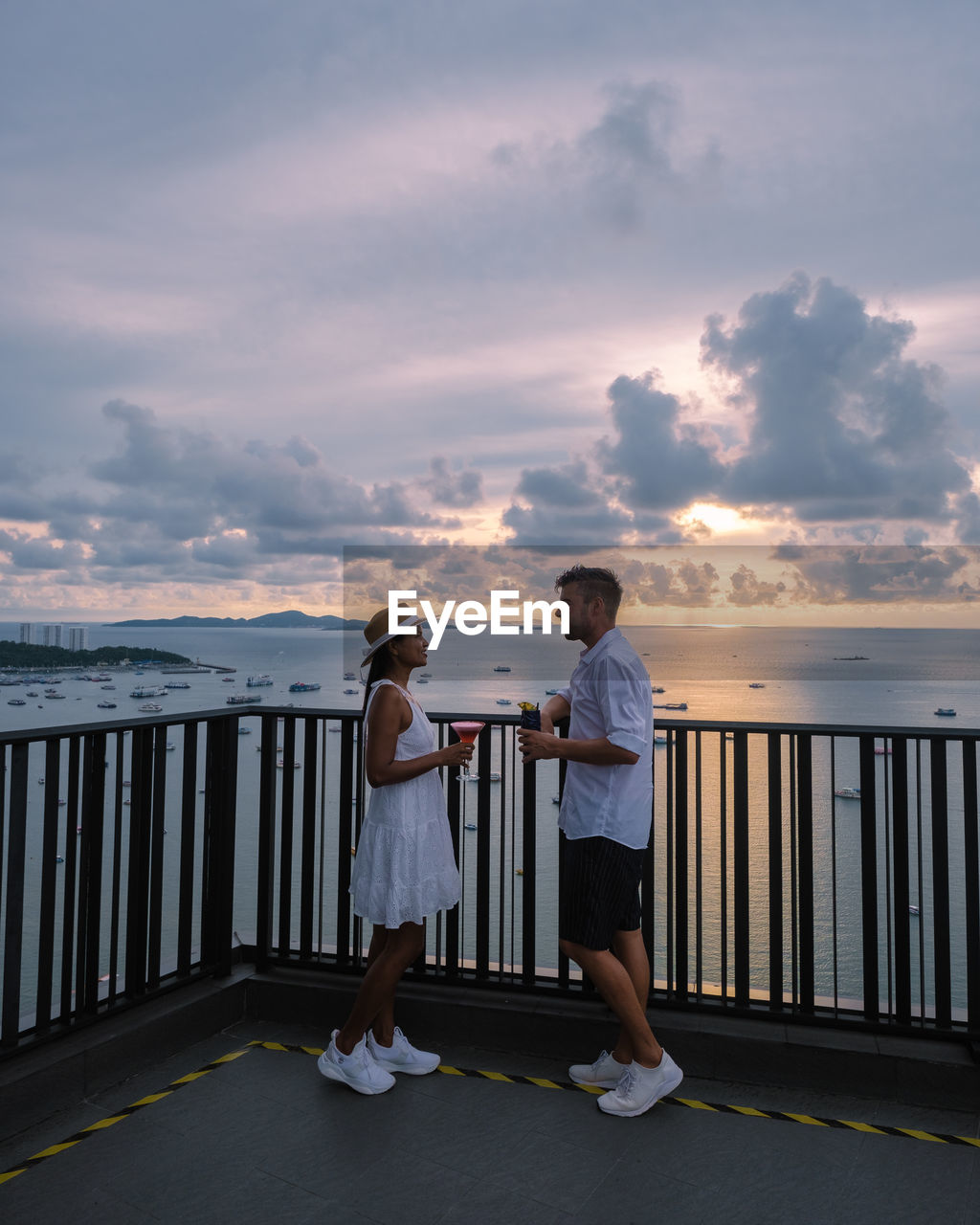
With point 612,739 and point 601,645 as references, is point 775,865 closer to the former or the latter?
point 612,739

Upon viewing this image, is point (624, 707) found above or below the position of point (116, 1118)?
above

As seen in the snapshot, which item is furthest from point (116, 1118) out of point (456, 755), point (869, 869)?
point (869, 869)

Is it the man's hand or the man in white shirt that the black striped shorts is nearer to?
the man in white shirt

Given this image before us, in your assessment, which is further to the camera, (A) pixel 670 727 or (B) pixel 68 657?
(B) pixel 68 657

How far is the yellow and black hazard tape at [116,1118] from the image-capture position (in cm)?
228

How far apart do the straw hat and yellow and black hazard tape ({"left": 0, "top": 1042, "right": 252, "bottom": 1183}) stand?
162 centimetres

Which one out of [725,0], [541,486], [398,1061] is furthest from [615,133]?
[541,486]

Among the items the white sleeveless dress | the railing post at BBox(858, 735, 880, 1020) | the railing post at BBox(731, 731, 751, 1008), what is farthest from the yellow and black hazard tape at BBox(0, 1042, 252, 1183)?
the railing post at BBox(858, 735, 880, 1020)

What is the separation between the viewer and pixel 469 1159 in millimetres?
2336

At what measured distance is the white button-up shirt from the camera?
255cm

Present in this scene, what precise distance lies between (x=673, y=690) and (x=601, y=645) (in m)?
80.2

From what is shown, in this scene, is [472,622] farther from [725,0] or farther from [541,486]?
[541,486]

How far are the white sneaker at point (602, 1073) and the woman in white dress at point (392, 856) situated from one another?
0.52 metres

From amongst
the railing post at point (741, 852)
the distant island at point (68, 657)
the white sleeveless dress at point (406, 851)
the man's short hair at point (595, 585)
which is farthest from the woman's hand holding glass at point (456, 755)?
the distant island at point (68, 657)
